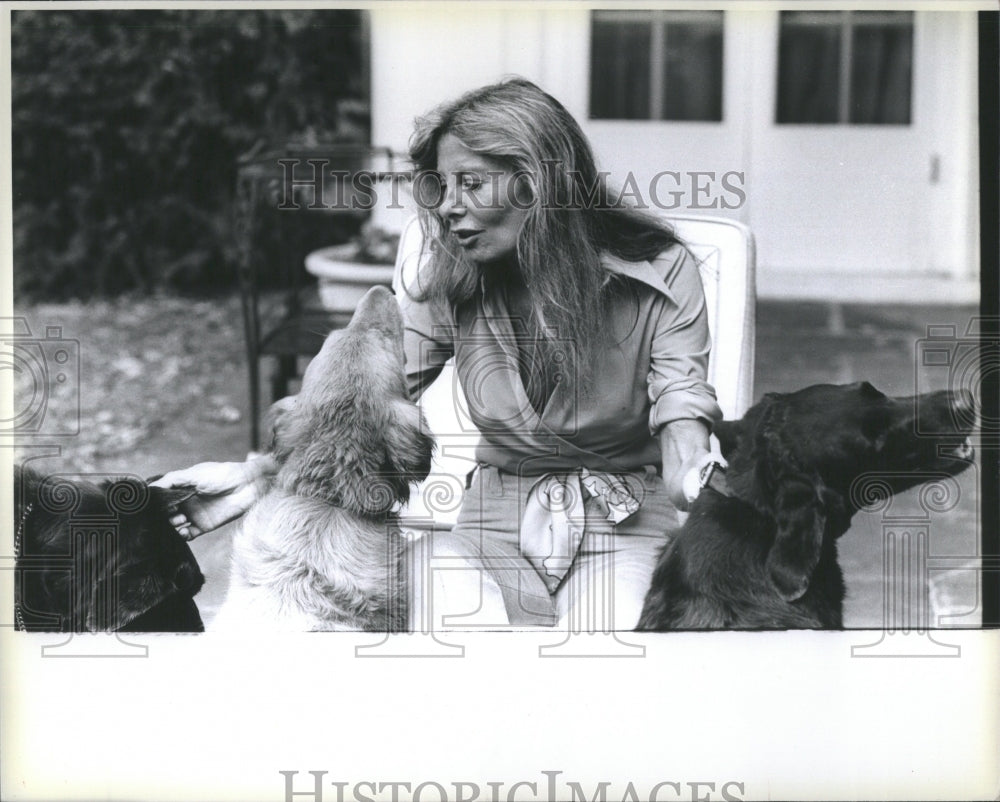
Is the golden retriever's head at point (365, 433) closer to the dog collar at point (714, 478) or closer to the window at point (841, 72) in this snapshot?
the dog collar at point (714, 478)

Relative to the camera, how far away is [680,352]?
358cm

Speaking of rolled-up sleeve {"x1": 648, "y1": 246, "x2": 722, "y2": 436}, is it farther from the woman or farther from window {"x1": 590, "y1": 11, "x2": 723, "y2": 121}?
window {"x1": 590, "y1": 11, "x2": 723, "y2": 121}

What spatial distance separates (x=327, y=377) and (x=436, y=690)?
839 millimetres

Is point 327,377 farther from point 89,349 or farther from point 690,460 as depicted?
point 89,349

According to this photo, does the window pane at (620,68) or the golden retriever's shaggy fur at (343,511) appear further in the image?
the window pane at (620,68)

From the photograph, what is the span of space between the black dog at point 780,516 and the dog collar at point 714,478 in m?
0.01

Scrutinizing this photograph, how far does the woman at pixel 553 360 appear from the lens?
355 cm

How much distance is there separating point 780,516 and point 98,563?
1.73 metres

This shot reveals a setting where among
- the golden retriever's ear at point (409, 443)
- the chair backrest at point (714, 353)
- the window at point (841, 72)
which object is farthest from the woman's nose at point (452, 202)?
the window at point (841, 72)

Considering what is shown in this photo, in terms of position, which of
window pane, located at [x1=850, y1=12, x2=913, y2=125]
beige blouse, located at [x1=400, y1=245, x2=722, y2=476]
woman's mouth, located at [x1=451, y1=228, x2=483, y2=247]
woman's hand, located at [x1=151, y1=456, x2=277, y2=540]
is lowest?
woman's hand, located at [x1=151, y1=456, x2=277, y2=540]

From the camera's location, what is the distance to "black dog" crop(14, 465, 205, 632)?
12.0 feet

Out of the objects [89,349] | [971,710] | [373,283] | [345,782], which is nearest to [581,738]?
[345,782]

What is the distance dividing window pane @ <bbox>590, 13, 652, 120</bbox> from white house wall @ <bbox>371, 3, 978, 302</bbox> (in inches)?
6.7

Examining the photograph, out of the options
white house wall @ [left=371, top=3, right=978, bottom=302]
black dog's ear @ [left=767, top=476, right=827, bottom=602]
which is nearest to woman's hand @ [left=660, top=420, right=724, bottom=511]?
black dog's ear @ [left=767, top=476, right=827, bottom=602]
